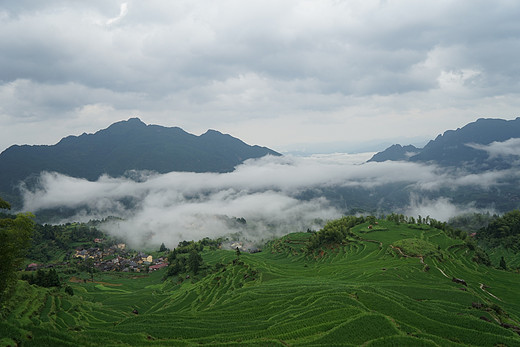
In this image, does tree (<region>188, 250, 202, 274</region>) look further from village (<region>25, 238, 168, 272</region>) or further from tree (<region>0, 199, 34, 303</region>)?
tree (<region>0, 199, 34, 303</region>)

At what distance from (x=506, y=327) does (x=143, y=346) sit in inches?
1382

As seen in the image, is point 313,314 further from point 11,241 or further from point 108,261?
point 108,261

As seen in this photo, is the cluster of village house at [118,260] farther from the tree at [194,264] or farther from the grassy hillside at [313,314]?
the grassy hillside at [313,314]

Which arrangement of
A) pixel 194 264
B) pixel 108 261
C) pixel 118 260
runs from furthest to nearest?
pixel 118 260, pixel 108 261, pixel 194 264

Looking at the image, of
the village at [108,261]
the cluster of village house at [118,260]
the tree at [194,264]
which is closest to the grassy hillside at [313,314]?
the tree at [194,264]

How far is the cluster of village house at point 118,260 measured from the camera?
144125mm

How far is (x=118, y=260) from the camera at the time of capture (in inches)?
6245

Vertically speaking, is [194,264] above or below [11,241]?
below

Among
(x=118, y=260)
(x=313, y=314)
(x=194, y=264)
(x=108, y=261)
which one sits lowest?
(x=118, y=260)

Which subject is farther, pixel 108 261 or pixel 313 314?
pixel 108 261

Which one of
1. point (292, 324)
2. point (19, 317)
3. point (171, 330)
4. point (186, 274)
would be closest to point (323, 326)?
point (292, 324)

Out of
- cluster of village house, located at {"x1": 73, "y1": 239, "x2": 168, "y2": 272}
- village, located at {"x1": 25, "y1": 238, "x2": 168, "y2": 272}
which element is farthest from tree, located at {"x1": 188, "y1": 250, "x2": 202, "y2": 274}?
cluster of village house, located at {"x1": 73, "y1": 239, "x2": 168, "y2": 272}

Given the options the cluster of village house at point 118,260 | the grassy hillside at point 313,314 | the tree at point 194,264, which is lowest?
the cluster of village house at point 118,260

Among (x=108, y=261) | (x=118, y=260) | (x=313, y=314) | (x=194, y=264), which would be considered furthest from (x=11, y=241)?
(x=118, y=260)
